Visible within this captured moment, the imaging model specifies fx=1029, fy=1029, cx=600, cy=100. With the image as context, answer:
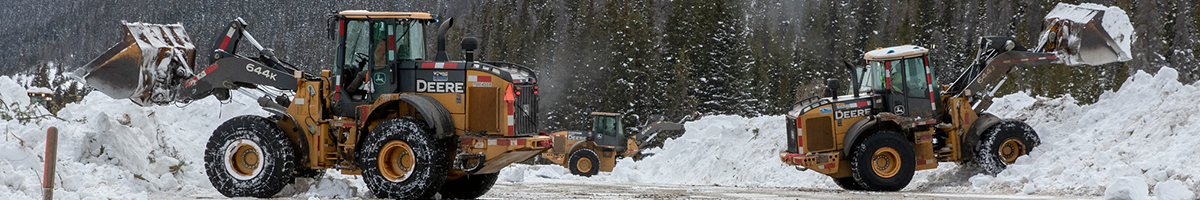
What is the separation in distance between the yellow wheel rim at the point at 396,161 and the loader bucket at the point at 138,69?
3.20 metres

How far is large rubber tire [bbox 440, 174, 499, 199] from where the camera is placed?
11906 mm

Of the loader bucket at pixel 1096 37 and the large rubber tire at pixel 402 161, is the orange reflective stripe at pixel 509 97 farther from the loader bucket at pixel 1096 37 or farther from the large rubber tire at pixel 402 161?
the loader bucket at pixel 1096 37

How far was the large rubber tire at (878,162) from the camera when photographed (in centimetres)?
1392

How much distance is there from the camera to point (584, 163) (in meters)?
26.3

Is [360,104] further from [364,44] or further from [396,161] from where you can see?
[396,161]

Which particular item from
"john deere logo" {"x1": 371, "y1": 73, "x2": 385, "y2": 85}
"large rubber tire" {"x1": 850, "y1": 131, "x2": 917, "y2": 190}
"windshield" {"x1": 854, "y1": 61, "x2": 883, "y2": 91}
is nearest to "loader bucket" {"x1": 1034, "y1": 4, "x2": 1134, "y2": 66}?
"windshield" {"x1": 854, "y1": 61, "x2": 883, "y2": 91}

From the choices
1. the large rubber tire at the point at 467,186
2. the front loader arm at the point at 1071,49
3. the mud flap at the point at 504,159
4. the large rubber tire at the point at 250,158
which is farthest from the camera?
the front loader arm at the point at 1071,49

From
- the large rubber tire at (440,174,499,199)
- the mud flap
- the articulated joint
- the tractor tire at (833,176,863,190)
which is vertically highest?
the mud flap

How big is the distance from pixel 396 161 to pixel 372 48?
4.26 ft

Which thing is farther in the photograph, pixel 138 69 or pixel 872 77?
pixel 872 77

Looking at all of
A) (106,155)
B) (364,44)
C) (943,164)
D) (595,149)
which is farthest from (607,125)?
(106,155)

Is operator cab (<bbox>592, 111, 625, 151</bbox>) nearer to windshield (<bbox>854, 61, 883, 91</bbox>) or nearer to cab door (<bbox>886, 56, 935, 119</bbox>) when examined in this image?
windshield (<bbox>854, 61, 883, 91</bbox>)

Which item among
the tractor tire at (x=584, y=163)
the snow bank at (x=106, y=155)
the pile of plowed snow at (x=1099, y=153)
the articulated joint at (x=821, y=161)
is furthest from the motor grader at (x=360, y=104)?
the tractor tire at (x=584, y=163)

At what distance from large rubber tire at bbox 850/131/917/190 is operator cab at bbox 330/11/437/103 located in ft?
20.7
